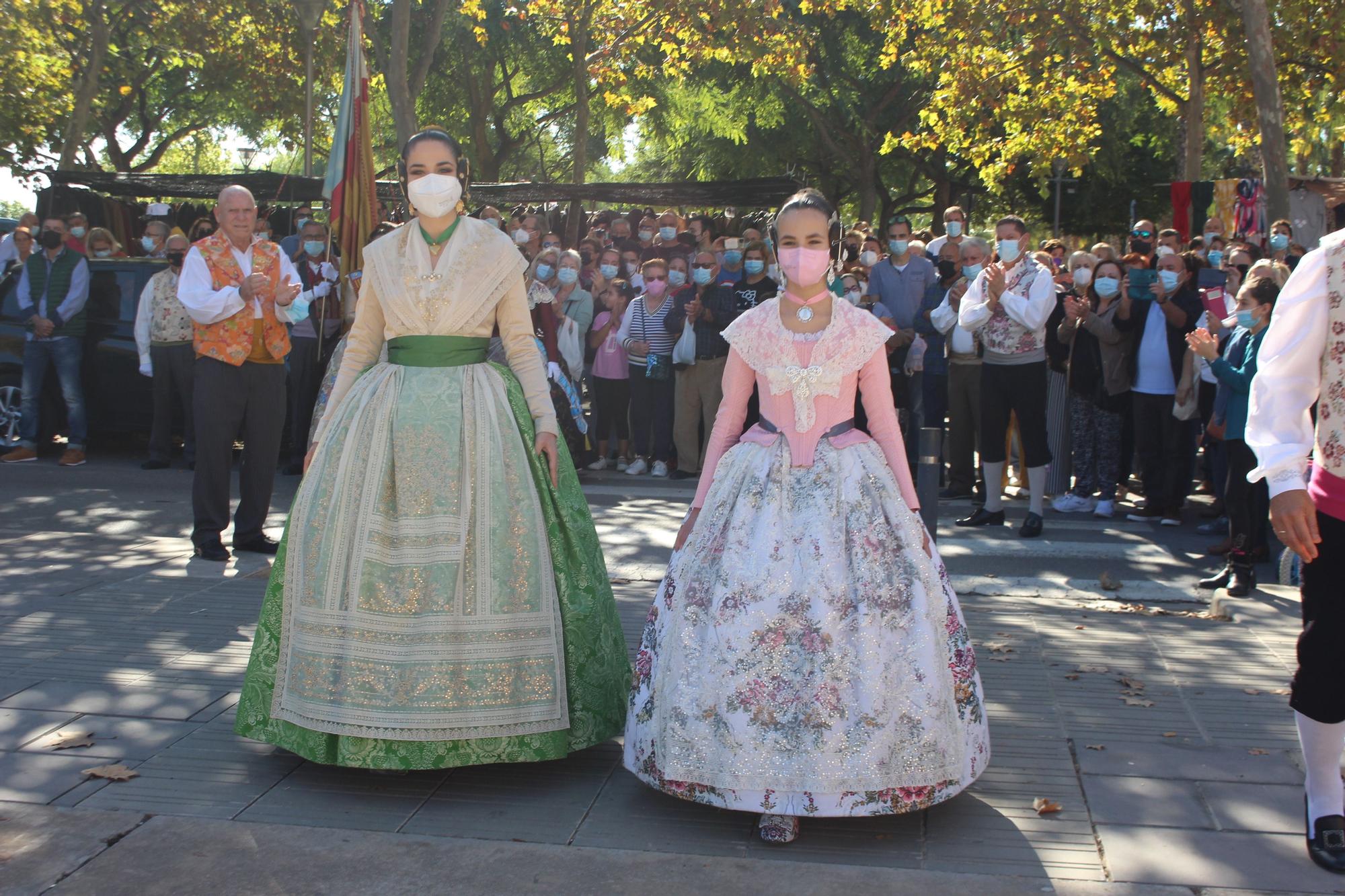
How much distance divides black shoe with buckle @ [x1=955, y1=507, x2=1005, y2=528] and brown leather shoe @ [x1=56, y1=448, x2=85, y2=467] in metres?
7.72

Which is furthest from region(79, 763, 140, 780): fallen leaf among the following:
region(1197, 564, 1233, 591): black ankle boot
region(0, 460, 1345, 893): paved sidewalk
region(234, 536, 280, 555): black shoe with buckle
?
region(1197, 564, 1233, 591): black ankle boot

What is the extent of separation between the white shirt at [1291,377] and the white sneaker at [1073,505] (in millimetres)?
6671

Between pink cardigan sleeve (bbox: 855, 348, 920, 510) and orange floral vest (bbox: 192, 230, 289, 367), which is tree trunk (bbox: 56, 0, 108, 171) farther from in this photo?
pink cardigan sleeve (bbox: 855, 348, 920, 510)

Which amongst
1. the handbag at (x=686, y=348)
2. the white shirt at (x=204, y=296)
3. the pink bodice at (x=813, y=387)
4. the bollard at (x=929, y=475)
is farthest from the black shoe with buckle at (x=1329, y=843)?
the handbag at (x=686, y=348)

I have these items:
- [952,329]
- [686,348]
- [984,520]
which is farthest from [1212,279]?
[686,348]

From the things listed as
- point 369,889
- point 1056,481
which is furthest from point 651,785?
point 1056,481

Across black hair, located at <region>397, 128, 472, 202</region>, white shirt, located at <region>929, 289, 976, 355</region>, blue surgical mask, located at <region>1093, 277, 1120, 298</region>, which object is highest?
black hair, located at <region>397, 128, 472, 202</region>

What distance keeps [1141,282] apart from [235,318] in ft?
22.1

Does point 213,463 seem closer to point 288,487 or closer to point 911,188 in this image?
point 288,487

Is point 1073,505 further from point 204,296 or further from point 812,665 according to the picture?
point 812,665

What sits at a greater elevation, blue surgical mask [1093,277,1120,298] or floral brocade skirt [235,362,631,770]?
blue surgical mask [1093,277,1120,298]

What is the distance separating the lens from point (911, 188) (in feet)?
118

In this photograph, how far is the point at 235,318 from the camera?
7.65m

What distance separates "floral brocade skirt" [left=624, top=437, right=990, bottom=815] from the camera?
3.90 metres
